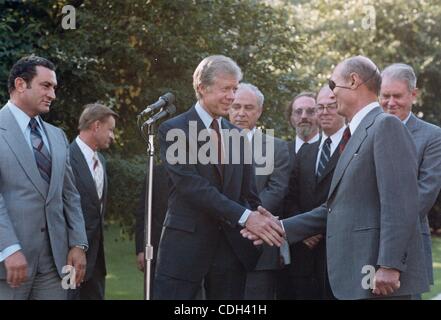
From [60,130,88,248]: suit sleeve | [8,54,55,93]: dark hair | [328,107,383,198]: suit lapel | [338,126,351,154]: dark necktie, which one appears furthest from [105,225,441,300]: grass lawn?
[328,107,383,198]: suit lapel

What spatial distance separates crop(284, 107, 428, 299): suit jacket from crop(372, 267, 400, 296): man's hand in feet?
0.14

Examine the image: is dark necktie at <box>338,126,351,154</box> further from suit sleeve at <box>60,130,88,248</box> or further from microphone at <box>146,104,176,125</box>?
suit sleeve at <box>60,130,88,248</box>

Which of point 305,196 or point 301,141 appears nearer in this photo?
point 305,196

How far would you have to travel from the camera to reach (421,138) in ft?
21.5

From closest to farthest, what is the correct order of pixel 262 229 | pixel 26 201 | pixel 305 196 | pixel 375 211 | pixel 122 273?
pixel 375 211 < pixel 26 201 < pixel 262 229 < pixel 305 196 < pixel 122 273

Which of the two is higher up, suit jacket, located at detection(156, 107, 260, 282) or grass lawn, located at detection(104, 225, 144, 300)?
suit jacket, located at detection(156, 107, 260, 282)

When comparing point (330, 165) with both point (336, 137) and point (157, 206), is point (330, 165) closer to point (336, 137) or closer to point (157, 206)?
point (336, 137)

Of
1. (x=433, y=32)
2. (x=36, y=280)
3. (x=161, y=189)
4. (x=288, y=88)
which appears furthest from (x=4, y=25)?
(x=433, y=32)

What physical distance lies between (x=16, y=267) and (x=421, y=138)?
9.84 feet

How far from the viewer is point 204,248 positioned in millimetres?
6117

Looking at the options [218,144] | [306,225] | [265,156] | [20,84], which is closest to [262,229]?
[306,225]

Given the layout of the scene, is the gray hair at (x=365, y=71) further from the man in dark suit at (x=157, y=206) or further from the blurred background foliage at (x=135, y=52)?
the blurred background foliage at (x=135, y=52)

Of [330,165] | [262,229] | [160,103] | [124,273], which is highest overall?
[160,103]

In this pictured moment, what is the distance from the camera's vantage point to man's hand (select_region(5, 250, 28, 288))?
5684mm
